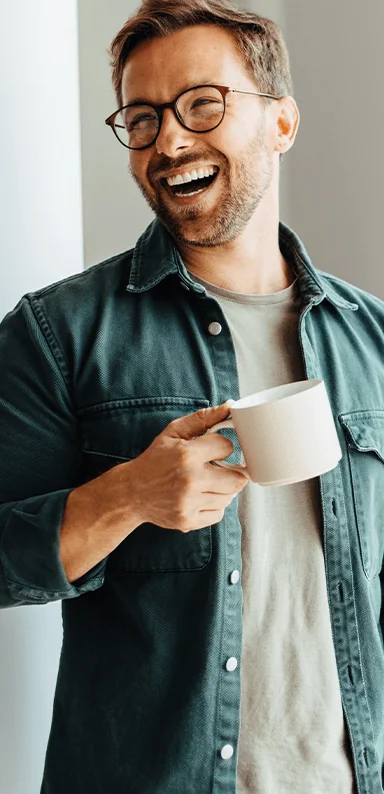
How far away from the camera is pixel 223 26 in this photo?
4.36ft

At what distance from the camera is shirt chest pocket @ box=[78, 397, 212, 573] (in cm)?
114

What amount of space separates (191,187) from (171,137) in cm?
8

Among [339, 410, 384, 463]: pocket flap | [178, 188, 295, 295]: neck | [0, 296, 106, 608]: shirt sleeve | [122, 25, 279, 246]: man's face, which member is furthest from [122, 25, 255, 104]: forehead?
[339, 410, 384, 463]: pocket flap

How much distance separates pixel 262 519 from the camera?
1.20 meters

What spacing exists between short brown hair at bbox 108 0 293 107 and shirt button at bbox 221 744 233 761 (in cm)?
90

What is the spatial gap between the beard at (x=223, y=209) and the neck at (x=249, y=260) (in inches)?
1.1

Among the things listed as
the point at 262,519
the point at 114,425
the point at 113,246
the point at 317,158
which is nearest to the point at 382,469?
the point at 262,519

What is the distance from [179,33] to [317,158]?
2.96ft

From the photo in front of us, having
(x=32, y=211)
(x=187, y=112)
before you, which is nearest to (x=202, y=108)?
(x=187, y=112)

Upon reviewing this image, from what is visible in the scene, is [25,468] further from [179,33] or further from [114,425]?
[179,33]

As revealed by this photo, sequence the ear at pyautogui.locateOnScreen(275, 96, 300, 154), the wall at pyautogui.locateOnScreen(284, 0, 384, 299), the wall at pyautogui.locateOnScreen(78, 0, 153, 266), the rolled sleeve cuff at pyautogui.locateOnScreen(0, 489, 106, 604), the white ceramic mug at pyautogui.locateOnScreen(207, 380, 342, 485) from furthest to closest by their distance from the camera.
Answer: the wall at pyautogui.locateOnScreen(78, 0, 153, 266) → the wall at pyautogui.locateOnScreen(284, 0, 384, 299) → the ear at pyautogui.locateOnScreen(275, 96, 300, 154) → the rolled sleeve cuff at pyautogui.locateOnScreen(0, 489, 106, 604) → the white ceramic mug at pyautogui.locateOnScreen(207, 380, 342, 485)

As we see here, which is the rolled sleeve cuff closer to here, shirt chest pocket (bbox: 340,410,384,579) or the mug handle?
the mug handle

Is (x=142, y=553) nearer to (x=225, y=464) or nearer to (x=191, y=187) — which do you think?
(x=225, y=464)

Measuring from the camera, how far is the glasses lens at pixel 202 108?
126cm
